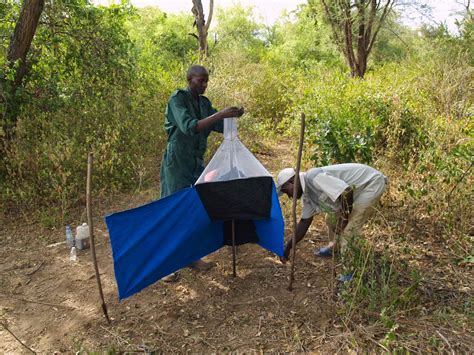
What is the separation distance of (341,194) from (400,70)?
5306 mm

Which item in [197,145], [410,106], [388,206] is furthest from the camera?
[410,106]

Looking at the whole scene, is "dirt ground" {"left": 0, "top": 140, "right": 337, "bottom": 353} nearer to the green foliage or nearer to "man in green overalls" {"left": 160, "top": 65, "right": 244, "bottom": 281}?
"man in green overalls" {"left": 160, "top": 65, "right": 244, "bottom": 281}

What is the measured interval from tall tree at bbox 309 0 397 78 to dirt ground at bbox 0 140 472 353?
22.3 ft

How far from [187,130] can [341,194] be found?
3.60ft

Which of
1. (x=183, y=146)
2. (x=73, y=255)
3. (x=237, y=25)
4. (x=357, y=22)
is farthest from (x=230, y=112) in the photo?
(x=237, y=25)

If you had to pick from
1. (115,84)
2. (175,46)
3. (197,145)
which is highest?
(175,46)

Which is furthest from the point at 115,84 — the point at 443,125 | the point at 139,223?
the point at 443,125

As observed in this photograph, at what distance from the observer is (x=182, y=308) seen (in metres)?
2.67

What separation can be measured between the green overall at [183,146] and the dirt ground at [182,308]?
0.78 meters

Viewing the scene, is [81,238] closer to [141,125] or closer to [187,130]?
[187,130]

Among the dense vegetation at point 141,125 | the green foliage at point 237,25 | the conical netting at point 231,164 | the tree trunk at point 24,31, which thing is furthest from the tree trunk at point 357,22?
the green foliage at point 237,25

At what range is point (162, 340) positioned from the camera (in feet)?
7.70

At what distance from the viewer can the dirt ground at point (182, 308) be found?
7.62ft

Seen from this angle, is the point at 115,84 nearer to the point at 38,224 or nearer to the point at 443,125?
the point at 38,224
